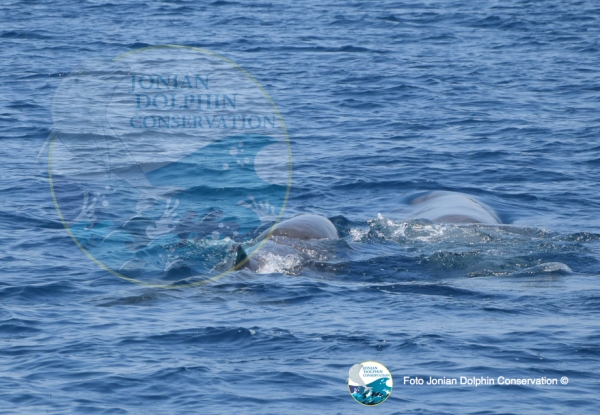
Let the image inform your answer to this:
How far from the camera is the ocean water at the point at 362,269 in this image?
9.70 meters

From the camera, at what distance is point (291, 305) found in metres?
12.2

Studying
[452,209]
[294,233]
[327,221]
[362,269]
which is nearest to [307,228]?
[294,233]

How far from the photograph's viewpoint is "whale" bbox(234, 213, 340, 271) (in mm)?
13969

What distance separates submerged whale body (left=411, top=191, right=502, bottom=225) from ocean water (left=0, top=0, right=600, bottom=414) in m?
0.38

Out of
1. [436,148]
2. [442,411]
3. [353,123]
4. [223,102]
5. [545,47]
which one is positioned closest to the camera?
[442,411]

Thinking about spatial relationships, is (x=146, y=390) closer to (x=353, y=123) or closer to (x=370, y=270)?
(x=370, y=270)

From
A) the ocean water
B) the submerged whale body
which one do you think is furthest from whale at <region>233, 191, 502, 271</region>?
the ocean water

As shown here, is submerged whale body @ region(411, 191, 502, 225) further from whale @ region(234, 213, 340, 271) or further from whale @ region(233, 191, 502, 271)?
whale @ region(234, 213, 340, 271)

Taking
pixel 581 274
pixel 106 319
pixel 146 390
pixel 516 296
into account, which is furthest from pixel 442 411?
pixel 581 274

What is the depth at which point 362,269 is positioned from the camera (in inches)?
550

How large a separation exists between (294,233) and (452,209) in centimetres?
368

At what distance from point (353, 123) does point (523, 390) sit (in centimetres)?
1519

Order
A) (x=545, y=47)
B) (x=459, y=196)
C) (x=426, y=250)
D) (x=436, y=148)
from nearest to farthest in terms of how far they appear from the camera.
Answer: (x=426, y=250)
(x=459, y=196)
(x=436, y=148)
(x=545, y=47)

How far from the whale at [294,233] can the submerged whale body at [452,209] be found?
2157 mm
